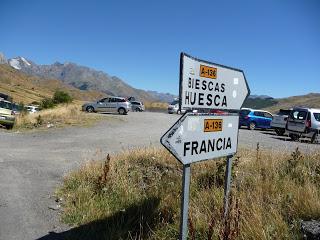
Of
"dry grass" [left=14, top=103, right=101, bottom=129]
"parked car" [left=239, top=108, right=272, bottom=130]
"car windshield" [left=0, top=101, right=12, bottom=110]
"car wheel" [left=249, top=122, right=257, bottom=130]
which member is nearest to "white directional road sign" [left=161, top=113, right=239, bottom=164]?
"dry grass" [left=14, top=103, right=101, bottom=129]

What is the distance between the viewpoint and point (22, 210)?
271 inches

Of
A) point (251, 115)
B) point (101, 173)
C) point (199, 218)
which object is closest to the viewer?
point (199, 218)

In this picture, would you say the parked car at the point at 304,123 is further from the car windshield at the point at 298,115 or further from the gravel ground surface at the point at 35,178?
the gravel ground surface at the point at 35,178

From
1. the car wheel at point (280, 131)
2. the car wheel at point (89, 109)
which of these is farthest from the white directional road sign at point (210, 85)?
the car wheel at point (89, 109)

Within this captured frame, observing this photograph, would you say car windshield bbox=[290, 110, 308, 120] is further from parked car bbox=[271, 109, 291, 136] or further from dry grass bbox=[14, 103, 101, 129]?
dry grass bbox=[14, 103, 101, 129]

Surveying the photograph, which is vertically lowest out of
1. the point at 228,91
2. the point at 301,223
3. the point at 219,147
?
the point at 301,223

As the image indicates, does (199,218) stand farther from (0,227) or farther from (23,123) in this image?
(23,123)

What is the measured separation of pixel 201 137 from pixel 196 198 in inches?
82.4

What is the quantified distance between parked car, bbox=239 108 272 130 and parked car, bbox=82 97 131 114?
1407 cm

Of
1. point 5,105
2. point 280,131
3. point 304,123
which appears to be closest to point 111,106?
point 5,105

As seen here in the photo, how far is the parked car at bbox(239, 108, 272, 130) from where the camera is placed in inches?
1262

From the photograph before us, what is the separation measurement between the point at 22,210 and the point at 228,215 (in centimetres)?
363

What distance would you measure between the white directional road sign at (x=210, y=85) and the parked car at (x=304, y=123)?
59.7 feet

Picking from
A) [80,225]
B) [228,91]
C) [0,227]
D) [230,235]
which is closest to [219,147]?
[228,91]
